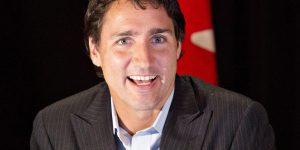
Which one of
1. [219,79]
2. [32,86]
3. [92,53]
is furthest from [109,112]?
[219,79]

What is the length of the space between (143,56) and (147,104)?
0.21m

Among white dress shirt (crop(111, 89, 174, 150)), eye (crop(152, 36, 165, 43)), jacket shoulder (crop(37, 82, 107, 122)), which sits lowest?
white dress shirt (crop(111, 89, 174, 150))

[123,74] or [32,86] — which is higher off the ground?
[123,74]

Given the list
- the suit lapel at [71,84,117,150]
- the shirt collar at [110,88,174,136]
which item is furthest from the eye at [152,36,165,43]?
the suit lapel at [71,84,117,150]

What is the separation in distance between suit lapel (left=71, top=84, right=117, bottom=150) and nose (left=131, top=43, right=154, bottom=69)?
0.38 meters

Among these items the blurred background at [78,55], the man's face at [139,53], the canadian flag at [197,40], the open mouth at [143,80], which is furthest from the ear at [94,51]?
the blurred background at [78,55]

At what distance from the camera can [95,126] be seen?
253 centimetres

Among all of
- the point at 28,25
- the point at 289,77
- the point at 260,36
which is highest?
the point at 28,25

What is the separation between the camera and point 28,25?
3424 millimetres

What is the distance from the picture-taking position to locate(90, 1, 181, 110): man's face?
90.5 inches

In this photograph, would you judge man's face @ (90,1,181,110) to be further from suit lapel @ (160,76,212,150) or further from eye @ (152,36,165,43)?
suit lapel @ (160,76,212,150)

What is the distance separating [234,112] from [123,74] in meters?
0.49

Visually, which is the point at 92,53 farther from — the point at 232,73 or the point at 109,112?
the point at 232,73

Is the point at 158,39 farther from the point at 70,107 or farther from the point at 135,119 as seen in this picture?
the point at 70,107
